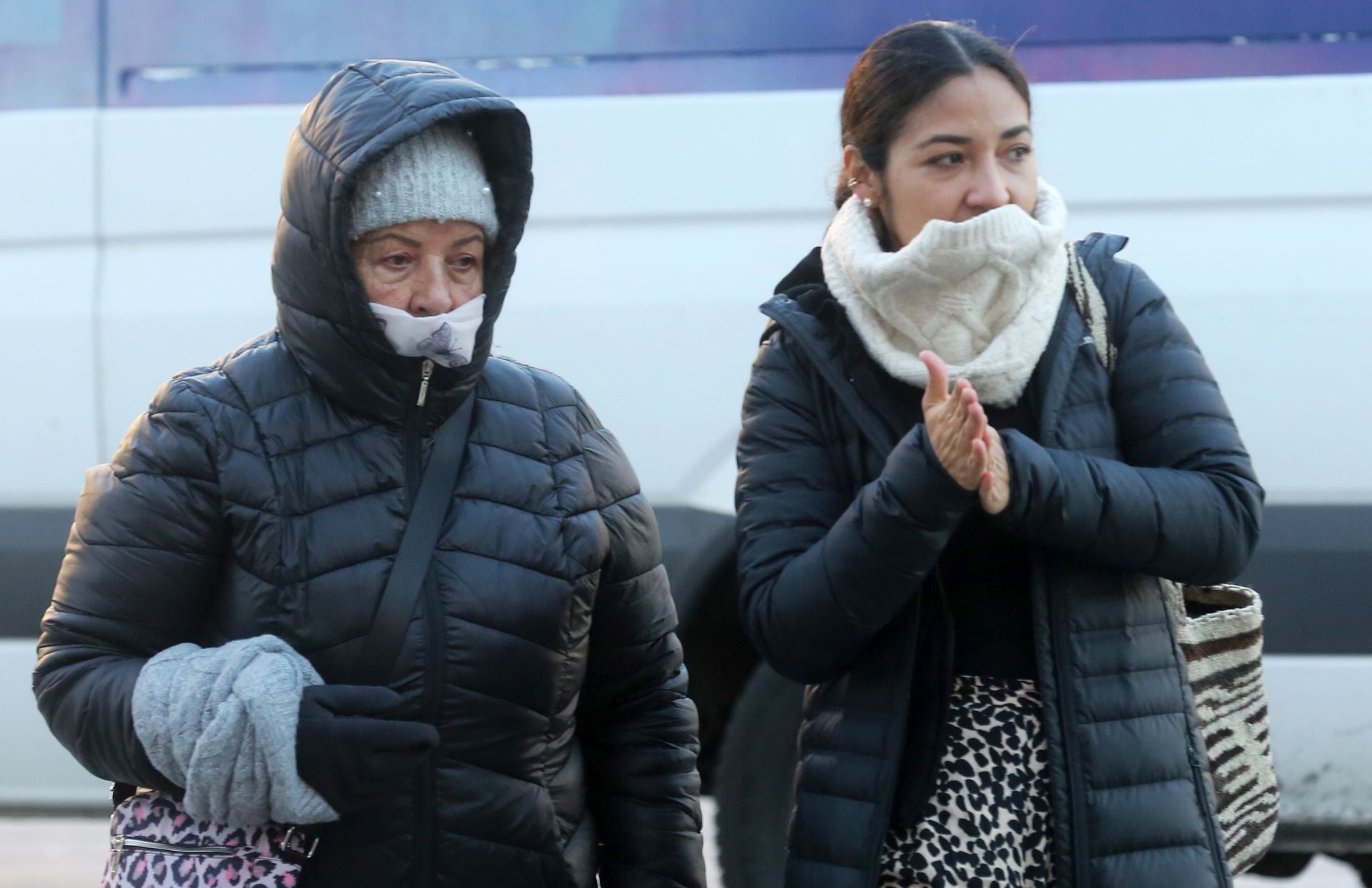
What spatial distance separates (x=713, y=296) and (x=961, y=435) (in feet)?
5.68

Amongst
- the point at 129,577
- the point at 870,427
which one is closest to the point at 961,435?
the point at 870,427

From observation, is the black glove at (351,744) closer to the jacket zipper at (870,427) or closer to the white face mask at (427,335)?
the white face mask at (427,335)

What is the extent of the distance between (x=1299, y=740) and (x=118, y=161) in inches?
113

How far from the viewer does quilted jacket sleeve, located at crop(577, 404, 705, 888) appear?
207 centimetres

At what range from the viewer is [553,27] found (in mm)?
3678

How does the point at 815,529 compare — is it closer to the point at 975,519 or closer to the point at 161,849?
the point at 975,519

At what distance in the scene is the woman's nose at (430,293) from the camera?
1.96 metres

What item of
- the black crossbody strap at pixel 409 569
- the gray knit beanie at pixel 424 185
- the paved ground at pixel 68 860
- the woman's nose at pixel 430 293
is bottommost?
the paved ground at pixel 68 860

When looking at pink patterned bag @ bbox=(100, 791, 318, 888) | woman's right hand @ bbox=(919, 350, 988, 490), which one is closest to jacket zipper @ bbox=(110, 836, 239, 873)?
pink patterned bag @ bbox=(100, 791, 318, 888)

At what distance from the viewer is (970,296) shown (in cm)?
207

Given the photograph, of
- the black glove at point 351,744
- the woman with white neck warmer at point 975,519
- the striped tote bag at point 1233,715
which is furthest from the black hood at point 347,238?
the striped tote bag at point 1233,715

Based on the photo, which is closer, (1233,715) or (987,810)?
(987,810)

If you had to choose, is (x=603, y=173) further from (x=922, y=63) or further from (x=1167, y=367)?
(x=1167, y=367)

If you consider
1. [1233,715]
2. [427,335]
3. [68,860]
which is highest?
[427,335]
